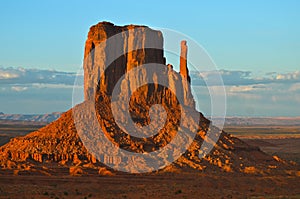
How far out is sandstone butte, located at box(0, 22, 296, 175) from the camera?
277 ft

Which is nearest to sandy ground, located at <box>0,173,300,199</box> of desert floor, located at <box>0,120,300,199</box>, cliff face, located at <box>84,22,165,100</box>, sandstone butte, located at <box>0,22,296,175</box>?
desert floor, located at <box>0,120,300,199</box>

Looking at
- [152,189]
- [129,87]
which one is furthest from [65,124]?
[152,189]

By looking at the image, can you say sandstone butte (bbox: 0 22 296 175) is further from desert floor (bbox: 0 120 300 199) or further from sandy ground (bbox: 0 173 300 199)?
sandy ground (bbox: 0 173 300 199)

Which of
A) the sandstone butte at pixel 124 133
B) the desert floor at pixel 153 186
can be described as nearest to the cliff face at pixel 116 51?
the sandstone butte at pixel 124 133

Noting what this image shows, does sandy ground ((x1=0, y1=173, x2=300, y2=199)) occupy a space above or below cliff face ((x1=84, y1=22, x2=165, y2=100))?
below

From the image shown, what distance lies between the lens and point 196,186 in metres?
74.9

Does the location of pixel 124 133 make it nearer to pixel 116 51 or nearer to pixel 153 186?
pixel 116 51

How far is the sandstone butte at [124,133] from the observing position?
3329 inches

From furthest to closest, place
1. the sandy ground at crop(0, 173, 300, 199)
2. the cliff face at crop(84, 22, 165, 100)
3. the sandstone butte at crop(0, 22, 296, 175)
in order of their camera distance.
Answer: the cliff face at crop(84, 22, 165, 100)
the sandstone butte at crop(0, 22, 296, 175)
the sandy ground at crop(0, 173, 300, 199)

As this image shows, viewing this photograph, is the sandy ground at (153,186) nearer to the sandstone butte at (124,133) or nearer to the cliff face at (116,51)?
the sandstone butte at (124,133)

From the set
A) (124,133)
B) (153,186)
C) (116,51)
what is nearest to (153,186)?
(153,186)

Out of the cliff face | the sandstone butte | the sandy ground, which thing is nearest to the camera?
the sandy ground

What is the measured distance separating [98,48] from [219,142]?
21773 millimetres

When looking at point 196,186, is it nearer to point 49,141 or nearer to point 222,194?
point 222,194
